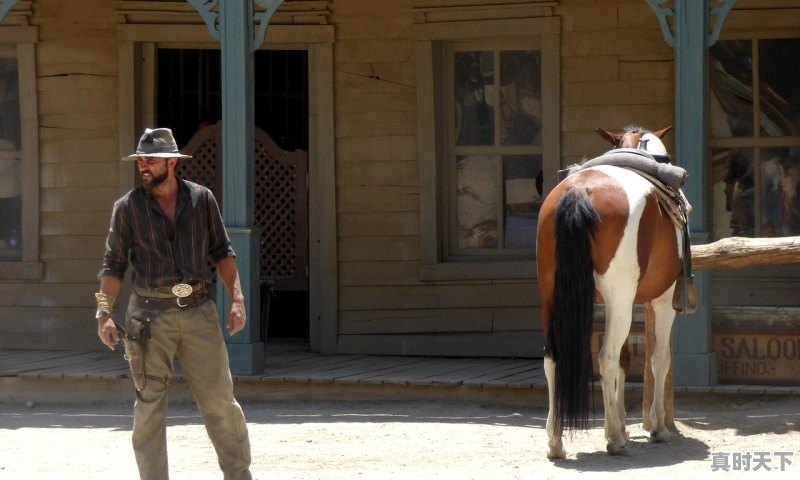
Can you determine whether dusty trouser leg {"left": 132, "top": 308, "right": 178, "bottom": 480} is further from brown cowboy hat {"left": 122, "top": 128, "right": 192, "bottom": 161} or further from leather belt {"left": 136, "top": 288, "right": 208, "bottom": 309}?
brown cowboy hat {"left": 122, "top": 128, "right": 192, "bottom": 161}

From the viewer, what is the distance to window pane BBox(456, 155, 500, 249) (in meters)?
10.9

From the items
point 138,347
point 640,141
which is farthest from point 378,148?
point 138,347

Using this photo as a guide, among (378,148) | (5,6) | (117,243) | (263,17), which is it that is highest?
(5,6)

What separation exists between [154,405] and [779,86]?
6.38 m

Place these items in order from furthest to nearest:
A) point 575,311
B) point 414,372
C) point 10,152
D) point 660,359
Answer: point 10,152 → point 414,372 → point 660,359 → point 575,311

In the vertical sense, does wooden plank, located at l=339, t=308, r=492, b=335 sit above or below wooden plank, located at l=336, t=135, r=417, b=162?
below

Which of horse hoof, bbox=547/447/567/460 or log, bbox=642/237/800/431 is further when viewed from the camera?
log, bbox=642/237/800/431

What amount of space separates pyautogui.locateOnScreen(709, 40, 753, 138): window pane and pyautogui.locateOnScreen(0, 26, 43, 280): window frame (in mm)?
5844

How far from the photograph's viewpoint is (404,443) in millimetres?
7836

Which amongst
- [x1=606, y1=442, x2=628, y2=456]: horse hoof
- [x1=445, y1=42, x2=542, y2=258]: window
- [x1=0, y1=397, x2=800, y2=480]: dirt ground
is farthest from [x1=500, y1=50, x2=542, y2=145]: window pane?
[x1=606, y1=442, x2=628, y2=456]: horse hoof

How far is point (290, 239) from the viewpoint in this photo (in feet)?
37.6

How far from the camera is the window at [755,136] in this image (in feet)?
33.4

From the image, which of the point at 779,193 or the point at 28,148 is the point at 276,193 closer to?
the point at 28,148

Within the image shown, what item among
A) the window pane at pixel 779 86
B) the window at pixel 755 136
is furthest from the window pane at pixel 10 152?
the window pane at pixel 779 86
